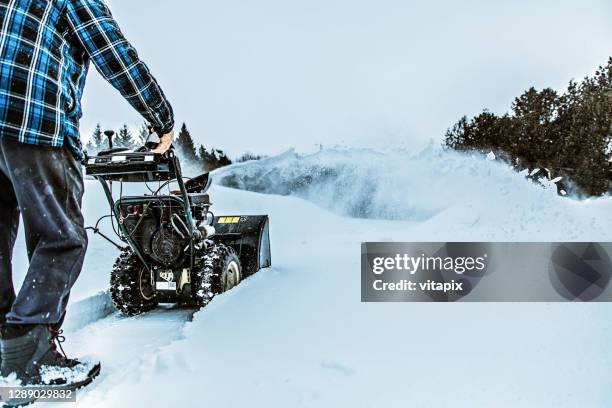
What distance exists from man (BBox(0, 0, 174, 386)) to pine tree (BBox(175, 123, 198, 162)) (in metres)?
26.5

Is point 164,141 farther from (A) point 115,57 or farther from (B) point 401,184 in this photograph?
(B) point 401,184

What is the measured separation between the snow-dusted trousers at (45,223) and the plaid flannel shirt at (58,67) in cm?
4

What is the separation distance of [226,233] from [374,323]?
1.42 metres

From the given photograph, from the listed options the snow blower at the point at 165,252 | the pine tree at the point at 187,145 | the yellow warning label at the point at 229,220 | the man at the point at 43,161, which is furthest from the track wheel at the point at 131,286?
the pine tree at the point at 187,145

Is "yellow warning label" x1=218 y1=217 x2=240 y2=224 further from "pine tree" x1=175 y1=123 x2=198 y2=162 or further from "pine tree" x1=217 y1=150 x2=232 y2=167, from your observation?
"pine tree" x1=175 y1=123 x2=198 y2=162

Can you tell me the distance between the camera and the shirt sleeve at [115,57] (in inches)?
48.3

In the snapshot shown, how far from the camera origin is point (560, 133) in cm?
1591

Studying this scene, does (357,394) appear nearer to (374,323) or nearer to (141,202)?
(374,323)

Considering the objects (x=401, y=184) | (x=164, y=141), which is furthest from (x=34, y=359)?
(x=401, y=184)

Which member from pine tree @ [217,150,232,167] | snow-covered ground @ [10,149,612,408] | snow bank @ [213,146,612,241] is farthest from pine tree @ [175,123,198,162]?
snow-covered ground @ [10,149,612,408]

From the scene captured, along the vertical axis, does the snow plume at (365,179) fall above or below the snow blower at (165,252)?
above

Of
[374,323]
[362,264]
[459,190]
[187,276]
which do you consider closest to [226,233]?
[187,276]

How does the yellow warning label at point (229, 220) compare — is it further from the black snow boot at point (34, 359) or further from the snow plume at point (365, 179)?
the snow plume at point (365, 179)

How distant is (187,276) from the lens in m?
2.13
